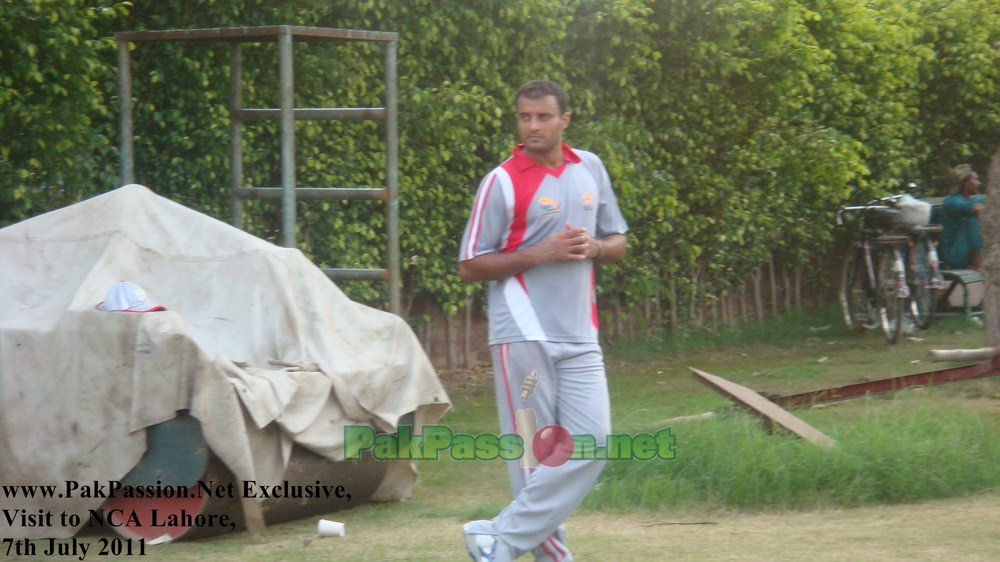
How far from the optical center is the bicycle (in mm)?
12656

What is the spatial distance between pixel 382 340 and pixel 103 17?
284 cm

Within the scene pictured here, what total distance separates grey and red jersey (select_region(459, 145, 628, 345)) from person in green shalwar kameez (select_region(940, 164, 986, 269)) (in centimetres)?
995

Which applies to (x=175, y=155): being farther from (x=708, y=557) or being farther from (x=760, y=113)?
(x=760, y=113)

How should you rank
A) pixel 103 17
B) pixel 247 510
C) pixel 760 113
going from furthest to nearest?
pixel 760 113
pixel 103 17
pixel 247 510

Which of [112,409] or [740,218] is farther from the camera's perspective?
[740,218]

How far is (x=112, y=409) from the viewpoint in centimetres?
537

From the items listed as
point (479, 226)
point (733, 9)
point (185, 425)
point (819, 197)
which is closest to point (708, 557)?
point (479, 226)

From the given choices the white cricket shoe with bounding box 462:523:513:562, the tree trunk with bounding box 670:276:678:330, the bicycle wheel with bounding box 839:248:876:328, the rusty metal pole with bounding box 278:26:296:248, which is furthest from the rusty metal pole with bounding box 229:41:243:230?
the bicycle wheel with bounding box 839:248:876:328

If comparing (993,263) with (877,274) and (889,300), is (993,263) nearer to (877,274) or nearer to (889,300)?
(889,300)

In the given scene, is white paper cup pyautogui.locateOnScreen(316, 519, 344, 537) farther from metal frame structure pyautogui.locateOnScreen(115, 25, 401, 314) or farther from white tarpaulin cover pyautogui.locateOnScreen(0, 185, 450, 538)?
metal frame structure pyautogui.locateOnScreen(115, 25, 401, 314)

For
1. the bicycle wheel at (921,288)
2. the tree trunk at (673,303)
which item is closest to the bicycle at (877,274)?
the bicycle wheel at (921,288)

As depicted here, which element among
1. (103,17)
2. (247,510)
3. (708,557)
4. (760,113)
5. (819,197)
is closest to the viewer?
(708,557)

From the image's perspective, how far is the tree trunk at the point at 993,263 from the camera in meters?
8.77

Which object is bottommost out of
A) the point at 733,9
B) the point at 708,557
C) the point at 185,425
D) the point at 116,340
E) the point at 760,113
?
the point at 708,557
